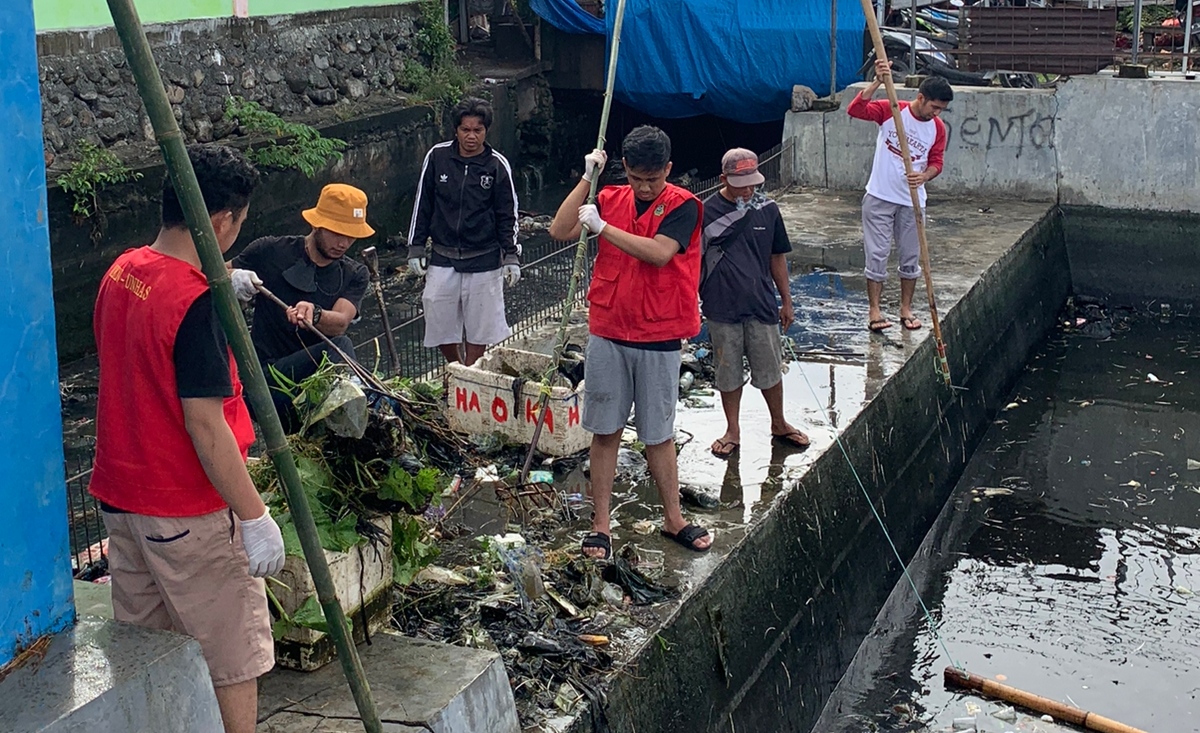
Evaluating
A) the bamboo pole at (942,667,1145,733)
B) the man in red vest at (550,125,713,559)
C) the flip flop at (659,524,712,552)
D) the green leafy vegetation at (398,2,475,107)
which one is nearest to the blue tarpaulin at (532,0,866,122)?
the green leafy vegetation at (398,2,475,107)

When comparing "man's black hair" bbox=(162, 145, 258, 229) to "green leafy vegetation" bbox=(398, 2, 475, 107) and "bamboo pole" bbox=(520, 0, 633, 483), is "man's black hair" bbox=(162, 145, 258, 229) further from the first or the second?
"green leafy vegetation" bbox=(398, 2, 475, 107)

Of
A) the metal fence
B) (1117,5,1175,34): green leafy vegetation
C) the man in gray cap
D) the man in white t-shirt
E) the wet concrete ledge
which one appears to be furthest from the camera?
(1117,5,1175,34): green leafy vegetation

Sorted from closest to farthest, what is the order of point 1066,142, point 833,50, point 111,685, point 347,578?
point 111,685
point 347,578
point 1066,142
point 833,50

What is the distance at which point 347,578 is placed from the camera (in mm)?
4555

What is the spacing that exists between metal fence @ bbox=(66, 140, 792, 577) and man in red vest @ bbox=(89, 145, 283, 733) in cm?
203

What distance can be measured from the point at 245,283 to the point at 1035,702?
13.9 feet

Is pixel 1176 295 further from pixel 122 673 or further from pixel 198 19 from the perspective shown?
pixel 122 673

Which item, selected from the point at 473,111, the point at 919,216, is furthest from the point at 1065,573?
the point at 473,111

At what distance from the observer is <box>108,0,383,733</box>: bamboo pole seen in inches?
115

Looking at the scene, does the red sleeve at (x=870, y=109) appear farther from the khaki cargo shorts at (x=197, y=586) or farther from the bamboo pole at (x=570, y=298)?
the khaki cargo shorts at (x=197, y=586)

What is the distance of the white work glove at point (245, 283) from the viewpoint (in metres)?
5.08

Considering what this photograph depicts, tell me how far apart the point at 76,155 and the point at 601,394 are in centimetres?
856

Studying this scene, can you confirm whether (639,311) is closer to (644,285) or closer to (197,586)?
(644,285)

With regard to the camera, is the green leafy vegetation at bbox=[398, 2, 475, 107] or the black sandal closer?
the black sandal
